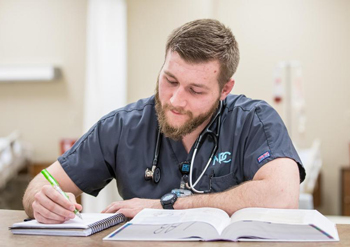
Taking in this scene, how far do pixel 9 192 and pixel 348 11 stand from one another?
166 inches

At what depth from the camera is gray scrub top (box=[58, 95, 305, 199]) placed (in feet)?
5.54

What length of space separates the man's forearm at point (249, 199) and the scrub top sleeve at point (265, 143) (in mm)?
142

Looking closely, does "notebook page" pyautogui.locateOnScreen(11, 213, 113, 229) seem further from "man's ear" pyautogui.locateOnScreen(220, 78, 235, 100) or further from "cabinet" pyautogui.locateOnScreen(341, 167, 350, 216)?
"cabinet" pyautogui.locateOnScreen(341, 167, 350, 216)

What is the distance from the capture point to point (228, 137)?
175cm

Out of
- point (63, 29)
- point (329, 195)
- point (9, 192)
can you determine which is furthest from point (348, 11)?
point (9, 192)

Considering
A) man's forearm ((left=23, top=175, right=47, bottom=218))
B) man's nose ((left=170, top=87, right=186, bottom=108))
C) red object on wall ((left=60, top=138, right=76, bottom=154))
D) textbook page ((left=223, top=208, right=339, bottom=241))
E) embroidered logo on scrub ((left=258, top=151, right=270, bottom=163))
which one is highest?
man's nose ((left=170, top=87, right=186, bottom=108))

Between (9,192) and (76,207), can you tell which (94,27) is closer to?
(9,192)

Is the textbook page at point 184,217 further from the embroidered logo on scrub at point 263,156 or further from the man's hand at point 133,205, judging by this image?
the embroidered logo on scrub at point 263,156

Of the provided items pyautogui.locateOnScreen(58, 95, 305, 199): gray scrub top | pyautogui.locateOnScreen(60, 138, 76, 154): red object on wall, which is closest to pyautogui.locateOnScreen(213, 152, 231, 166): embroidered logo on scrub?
pyautogui.locateOnScreen(58, 95, 305, 199): gray scrub top

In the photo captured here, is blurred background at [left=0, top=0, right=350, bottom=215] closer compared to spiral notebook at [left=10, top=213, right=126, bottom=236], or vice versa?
spiral notebook at [left=10, top=213, right=126, bottom=236]

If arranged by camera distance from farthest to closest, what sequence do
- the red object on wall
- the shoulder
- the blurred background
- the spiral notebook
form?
1. the red object on wall
2. the blurred background
3. the shoulder
4. the spiral notebook

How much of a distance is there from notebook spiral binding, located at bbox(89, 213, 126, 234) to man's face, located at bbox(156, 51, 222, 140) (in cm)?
41

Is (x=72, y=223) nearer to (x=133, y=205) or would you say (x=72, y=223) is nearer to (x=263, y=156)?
(x=133, y=205)

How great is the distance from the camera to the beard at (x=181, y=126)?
1679mm
